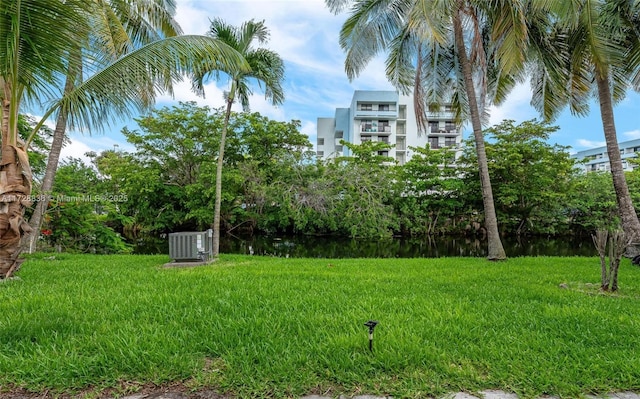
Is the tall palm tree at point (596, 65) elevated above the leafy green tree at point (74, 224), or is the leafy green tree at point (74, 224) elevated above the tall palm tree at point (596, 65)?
the tall palm tree at point (596, 65)

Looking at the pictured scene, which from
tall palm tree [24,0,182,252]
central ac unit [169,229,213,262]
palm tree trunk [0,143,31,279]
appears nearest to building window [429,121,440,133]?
tall palm tree [24,0,182,252]

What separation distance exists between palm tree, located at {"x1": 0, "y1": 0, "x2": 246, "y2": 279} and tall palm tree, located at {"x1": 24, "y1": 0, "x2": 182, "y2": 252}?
148 millimetres

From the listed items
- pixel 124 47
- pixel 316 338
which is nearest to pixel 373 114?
pixel 124 47

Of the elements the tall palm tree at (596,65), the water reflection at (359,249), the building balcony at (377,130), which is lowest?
the water reflection at (359,249)

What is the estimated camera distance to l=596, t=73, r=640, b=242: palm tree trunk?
311 inches

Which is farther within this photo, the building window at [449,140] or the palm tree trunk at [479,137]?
the building window at [449,140]

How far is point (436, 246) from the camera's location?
55.7 feet

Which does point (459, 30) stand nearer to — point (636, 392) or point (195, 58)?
point (195, 58)

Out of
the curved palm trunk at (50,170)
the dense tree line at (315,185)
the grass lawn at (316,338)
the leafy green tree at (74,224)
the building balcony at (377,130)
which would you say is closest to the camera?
the grass lawn at (316,338)

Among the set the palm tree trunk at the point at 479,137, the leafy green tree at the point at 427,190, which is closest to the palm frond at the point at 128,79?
the palm tree trunk at the point at 479,137

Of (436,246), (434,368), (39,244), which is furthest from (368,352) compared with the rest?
(436,246)

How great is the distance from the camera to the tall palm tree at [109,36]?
5.45 m

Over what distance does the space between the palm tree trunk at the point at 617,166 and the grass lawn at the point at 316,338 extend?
13.6 ft

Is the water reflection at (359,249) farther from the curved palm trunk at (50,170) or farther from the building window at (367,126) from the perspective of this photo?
the building window at (367,126)
